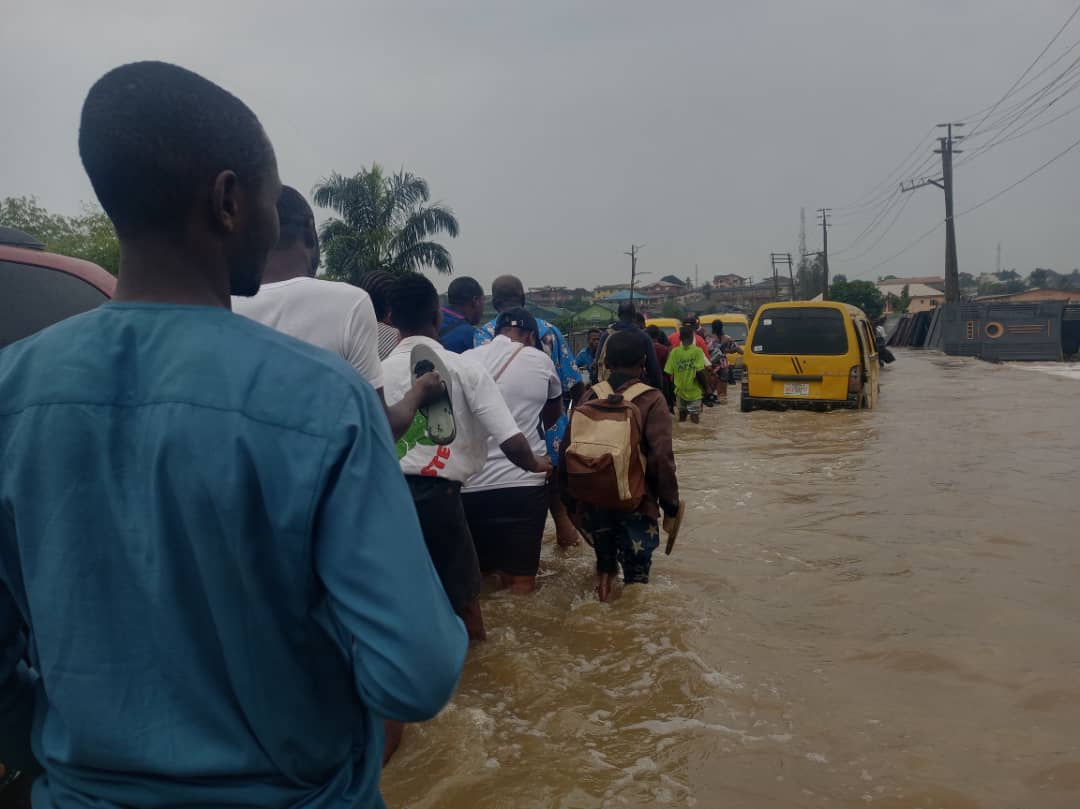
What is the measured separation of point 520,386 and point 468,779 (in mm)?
2212

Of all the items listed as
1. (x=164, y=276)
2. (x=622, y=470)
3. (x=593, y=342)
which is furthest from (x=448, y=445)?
(x=593, y=342)

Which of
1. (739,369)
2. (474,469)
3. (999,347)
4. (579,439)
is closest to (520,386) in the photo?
(579,439)

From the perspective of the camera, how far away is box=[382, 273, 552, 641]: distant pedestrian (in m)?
3.80

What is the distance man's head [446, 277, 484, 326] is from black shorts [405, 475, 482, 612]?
2.06m

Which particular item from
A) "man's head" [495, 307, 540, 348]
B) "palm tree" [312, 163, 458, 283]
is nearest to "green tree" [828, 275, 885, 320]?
"palm tree" [312, 163, 458, 283]

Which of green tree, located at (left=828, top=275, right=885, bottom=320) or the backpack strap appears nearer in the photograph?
the backpack strap

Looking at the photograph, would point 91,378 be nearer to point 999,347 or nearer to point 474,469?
point 474,469

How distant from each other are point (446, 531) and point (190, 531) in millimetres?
2628

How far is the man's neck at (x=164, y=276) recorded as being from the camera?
1347mm

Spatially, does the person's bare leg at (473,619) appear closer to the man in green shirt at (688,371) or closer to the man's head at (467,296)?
the man's head at (467,296)

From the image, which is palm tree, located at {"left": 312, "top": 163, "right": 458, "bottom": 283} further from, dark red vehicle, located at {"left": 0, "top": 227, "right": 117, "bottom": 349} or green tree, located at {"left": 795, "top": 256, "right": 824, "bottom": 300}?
green tree, located at {"left": 795, "top": 256, "right": 824, "bottom": 300}

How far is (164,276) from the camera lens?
135 centimetres

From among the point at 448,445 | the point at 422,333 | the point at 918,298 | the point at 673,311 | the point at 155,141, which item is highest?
the point at 918,298

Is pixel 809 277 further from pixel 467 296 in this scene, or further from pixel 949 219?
pixel 467 296
